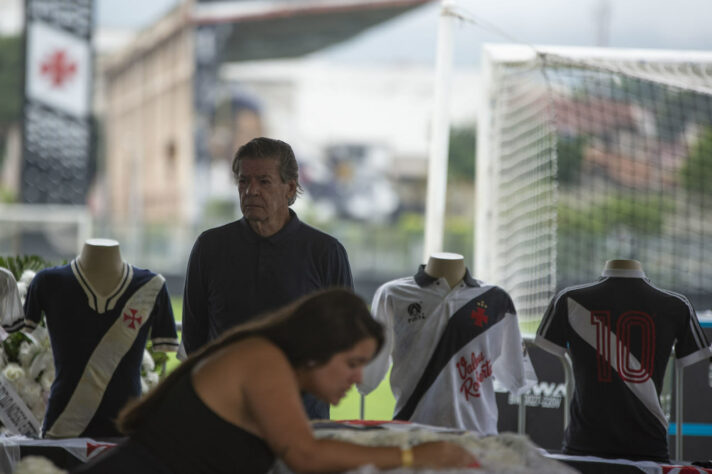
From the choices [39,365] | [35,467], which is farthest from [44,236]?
[35,467]

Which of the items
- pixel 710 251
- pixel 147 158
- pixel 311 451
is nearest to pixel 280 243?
pixel 311 451

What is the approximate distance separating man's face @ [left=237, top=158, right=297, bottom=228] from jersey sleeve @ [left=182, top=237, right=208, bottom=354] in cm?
21

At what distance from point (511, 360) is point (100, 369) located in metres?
1.33

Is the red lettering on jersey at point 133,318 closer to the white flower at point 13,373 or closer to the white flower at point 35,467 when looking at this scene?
the white flower at point 13,373

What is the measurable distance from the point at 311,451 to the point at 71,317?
1583mm

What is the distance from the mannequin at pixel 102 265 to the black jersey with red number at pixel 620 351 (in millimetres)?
1411

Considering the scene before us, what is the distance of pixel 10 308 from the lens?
10.8 feet

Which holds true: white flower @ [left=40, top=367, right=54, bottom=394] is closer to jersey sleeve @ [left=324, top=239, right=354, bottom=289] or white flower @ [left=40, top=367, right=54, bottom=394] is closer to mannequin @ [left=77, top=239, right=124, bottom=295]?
mannequin @ [left=77, top=239, right=124, bottom=295]

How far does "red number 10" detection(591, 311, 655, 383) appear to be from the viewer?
3131 millimetres

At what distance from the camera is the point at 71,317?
320 centimetres

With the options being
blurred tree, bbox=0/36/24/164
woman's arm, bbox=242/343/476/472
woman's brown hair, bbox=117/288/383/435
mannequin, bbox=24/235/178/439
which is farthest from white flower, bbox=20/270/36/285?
blurred tree, bbox=0/36/24/164

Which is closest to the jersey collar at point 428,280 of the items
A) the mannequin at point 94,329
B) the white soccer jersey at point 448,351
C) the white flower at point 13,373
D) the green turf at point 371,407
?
the white soccer jersey at point 448,351

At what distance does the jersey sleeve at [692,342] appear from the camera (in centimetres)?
320

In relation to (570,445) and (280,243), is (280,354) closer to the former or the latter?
(280,243)
